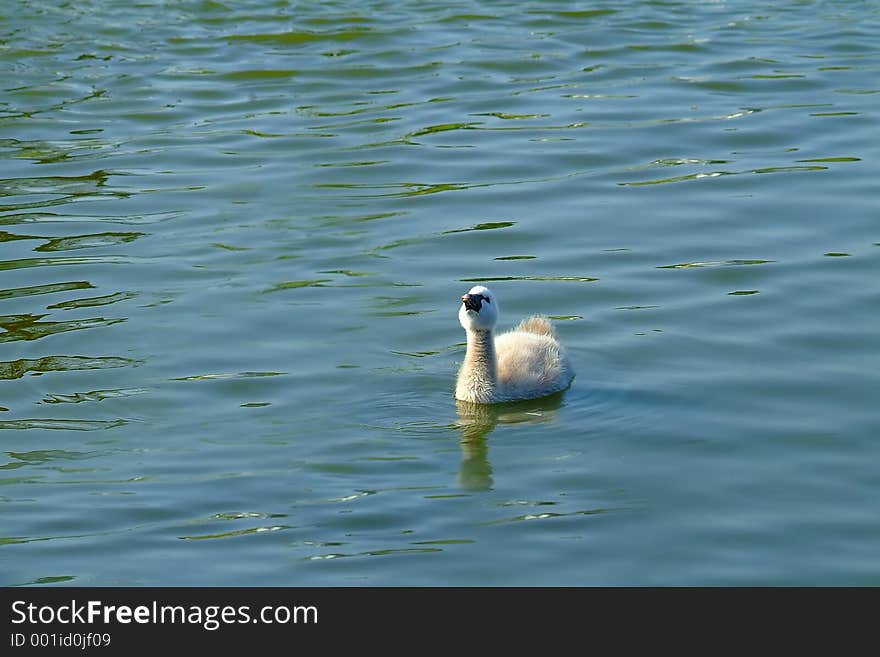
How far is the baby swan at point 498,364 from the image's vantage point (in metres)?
9.17

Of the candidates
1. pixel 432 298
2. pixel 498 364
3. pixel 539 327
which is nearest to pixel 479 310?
pixel 498 364

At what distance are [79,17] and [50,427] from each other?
11551mm

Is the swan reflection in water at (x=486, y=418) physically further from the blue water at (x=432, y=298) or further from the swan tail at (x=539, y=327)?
the swan tail at (x=539, y=327)

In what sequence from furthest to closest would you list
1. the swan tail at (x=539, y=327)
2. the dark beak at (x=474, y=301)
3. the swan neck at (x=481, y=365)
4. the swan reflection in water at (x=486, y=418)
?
the swan tail at (x=539, y=327), the swan neck at (x=481, y=365), the dark beak at (x=474, y=301), the swan reflection in water at (x=486, y=418)

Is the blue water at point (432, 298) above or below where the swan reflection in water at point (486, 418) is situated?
above

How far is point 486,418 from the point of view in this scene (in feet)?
30.0

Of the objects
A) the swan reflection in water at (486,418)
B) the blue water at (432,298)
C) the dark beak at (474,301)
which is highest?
the dark beak at (474,301)

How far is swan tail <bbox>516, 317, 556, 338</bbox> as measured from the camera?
9859 mm

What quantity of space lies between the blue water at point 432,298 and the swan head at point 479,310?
0.50m

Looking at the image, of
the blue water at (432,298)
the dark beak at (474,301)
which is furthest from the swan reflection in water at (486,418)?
the dark beak at (474,301)

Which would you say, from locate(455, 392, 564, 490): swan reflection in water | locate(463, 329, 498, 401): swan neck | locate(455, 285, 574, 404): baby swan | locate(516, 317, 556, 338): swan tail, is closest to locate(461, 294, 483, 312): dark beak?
locate(455, 285, 574, 404): baby swan

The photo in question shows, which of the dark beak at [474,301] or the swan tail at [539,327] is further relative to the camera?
the swan tail at [539,327]

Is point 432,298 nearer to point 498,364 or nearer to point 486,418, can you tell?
point 498,364

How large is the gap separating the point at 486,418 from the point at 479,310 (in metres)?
0.59
